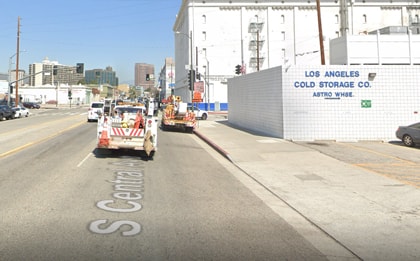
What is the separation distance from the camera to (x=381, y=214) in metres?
6.54

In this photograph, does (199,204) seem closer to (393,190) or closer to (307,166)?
(393,190)

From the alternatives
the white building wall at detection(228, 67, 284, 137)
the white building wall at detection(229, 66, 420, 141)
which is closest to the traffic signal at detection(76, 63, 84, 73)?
the white building wall at detection(228, 67, 284, 137)

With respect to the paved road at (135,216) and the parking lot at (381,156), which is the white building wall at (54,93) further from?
the paved road at (135,216)

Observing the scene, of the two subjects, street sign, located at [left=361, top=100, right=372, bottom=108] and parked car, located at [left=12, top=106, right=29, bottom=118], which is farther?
parked car, located at [left=12, top=106, right=29, bottom=118]

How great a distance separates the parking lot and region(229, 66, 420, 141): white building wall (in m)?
0.87

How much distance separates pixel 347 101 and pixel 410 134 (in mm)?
3300

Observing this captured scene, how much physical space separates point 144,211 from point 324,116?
1357cm

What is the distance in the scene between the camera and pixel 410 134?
15.8 m

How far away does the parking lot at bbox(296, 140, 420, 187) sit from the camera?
10.3 metres

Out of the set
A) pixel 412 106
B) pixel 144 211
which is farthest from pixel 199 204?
pixel 412 106

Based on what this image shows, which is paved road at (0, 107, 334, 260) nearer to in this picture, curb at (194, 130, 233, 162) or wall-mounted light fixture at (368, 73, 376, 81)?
curb at (194, 130, 233, 162)

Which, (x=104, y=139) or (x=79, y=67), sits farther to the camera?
(x=79, y=67)

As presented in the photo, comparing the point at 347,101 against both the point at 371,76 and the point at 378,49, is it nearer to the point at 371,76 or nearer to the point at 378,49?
the point at 371,76

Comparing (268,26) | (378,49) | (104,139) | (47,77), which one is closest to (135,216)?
(104,139)
